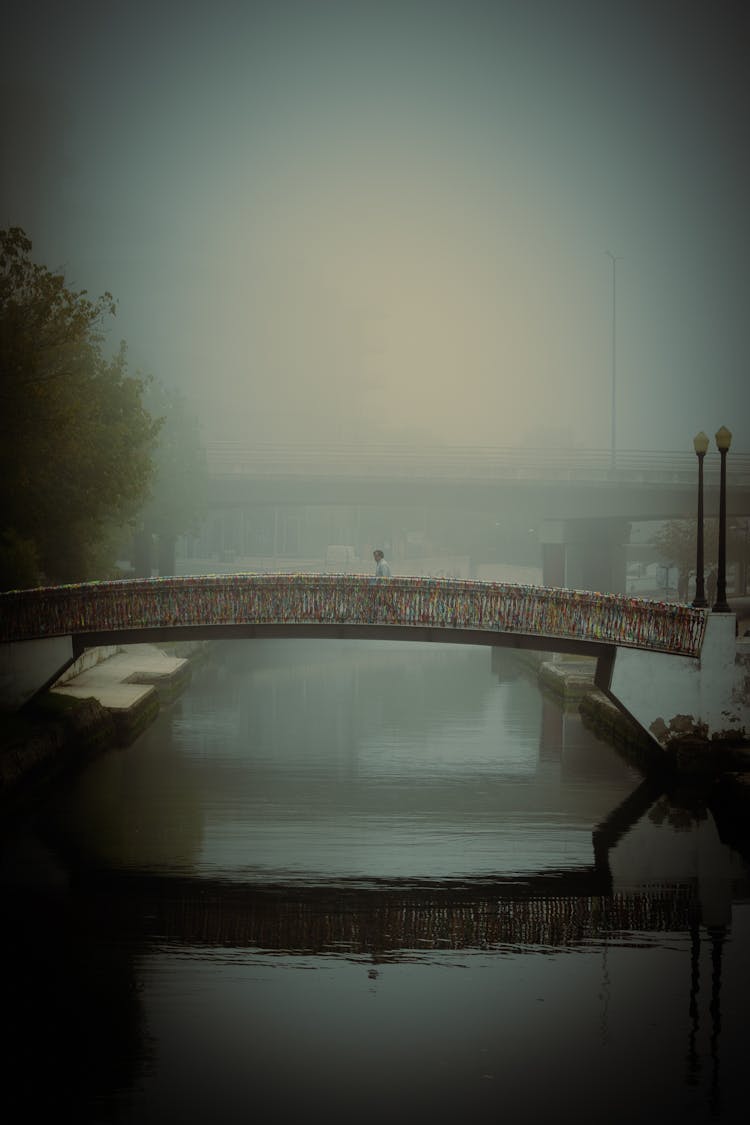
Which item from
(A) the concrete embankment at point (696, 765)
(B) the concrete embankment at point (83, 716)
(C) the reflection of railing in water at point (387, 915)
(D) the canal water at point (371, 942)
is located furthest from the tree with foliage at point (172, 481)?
(C) the reflection of railing in water at point (387, 915)

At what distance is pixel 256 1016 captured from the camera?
60.0 feet

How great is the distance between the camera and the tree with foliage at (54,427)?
112 ft

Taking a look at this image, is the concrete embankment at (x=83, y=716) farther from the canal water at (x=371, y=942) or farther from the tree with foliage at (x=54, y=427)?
the tree with foliage at (x=54, y=427)

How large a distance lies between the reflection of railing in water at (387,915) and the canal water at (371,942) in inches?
2.5

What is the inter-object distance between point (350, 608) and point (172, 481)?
1504 inches

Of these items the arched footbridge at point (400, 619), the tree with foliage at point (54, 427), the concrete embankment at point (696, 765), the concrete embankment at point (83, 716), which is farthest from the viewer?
the tree with foliage at point (54, 427)

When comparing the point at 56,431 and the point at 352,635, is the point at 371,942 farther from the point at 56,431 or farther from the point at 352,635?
the point at 56,431

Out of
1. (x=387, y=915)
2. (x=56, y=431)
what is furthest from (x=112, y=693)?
(x=387, y=915)

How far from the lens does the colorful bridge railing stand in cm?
3331

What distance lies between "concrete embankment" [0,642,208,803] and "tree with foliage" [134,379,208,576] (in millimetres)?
15567

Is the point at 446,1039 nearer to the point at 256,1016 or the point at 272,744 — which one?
the point at 256,1016

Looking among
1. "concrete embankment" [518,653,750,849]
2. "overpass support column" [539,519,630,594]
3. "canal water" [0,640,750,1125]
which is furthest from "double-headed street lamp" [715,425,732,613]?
"overpass support column" [539,519,630,594]

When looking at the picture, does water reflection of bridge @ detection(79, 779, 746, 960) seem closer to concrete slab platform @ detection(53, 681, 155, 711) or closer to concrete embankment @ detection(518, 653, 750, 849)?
concrete embankment @ detection(518, 653, 750, 849)

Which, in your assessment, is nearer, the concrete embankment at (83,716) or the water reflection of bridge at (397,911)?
the water reflection of bridge at (397,911)
